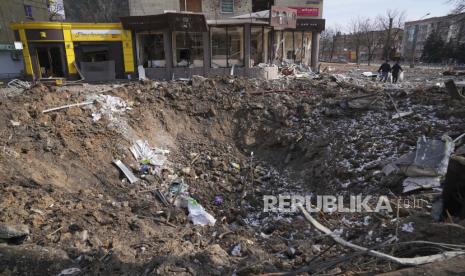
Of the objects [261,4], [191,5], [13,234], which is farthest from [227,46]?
[13,234]

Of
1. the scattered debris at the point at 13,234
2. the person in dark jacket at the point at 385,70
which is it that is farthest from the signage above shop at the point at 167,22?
the scattered debris at the point at 13,234

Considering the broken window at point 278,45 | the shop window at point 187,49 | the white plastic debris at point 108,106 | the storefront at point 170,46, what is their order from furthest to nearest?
the broken window at point 278,45 < the shop window at point 187,49 < the storefront at point 170,46 < the white plastic debris at point 108,106

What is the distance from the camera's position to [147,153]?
32.3 feet

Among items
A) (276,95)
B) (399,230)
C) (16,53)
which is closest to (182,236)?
(399,230)

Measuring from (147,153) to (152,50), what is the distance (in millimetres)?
10343

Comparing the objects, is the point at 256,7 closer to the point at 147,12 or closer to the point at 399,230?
the point at 147,12

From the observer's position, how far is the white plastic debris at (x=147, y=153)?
9.52 metres

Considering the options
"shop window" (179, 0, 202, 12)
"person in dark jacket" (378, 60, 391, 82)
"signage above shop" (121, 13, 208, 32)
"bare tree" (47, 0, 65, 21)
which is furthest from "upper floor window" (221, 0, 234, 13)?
"bare tree" (47, 0, 65, 21)

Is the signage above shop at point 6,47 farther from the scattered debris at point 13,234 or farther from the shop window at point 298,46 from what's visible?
the scattered debris at point 13,234

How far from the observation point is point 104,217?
597 centimetres

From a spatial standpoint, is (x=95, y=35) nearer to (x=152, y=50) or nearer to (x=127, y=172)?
(x=152, y=50)

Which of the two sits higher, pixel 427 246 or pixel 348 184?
pixel 427 246

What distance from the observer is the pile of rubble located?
181 inches

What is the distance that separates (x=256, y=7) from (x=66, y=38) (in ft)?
41.9
